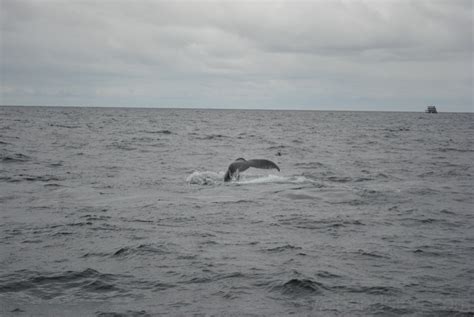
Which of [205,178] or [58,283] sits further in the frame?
[205,178]

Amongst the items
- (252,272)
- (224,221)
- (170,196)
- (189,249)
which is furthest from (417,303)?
(170,196)

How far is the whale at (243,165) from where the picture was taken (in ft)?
49.7

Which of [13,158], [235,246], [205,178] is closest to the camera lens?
[235,246]

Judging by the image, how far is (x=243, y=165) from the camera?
52.5ft

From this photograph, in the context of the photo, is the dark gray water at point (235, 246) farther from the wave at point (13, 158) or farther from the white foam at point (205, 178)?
the wave at point (13, 158)

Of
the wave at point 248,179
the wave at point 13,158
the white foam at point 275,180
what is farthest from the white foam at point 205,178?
the wave at point 13,158

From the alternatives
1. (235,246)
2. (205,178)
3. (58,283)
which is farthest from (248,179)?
(58,283)

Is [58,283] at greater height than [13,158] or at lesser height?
lesser

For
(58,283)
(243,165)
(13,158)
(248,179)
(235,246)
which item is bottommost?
(58,283)

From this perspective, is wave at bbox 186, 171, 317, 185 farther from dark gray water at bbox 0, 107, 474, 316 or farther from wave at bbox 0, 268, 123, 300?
wave at bbox 0, 268, 123, 300

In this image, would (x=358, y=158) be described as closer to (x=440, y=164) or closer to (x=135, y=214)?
(x=440, y=164)

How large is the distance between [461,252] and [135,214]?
7.64 m

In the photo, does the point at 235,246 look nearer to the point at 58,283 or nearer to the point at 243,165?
the point at 58,283

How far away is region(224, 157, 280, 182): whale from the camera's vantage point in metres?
15.1
